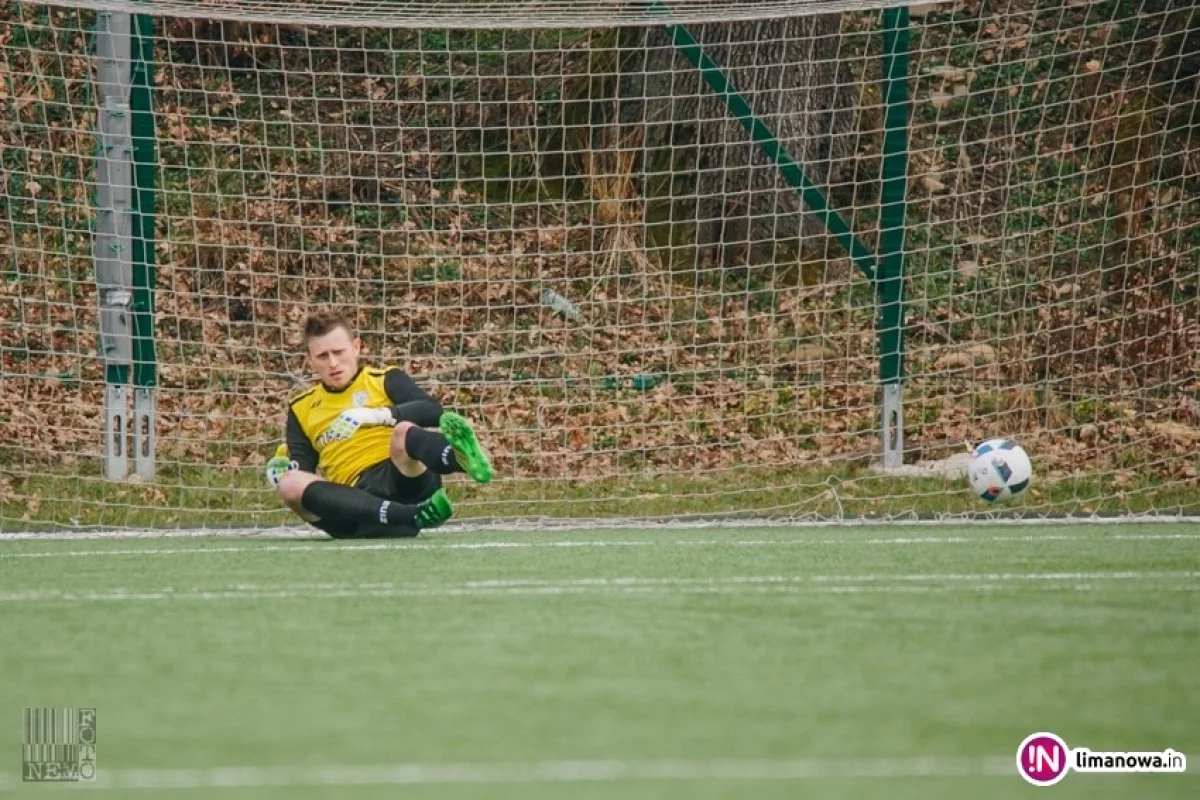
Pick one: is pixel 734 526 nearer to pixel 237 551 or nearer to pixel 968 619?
pixel 237 551

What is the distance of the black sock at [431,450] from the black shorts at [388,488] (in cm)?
28

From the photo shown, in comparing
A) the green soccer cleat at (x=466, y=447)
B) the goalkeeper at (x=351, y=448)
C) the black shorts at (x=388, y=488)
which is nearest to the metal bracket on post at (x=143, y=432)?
the goalkeeper at (x=351, y=448)

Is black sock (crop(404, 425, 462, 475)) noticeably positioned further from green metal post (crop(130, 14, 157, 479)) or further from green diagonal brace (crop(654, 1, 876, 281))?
green diagonal brace (crop(654, 1, 876, 281))

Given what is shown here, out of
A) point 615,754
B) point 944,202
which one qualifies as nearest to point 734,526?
point 615,754

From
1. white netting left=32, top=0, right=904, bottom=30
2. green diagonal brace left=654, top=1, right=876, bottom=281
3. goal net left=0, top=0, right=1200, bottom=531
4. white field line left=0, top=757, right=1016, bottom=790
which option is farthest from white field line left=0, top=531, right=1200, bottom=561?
white field line left=0, top=757, right=1016, bottom=790

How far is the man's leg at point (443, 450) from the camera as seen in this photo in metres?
6.39

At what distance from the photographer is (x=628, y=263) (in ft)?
36.3

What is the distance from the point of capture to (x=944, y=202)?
41.0 ft

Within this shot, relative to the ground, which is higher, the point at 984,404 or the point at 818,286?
the point at 818,286

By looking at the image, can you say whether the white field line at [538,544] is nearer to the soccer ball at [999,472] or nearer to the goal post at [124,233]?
the soccer ball at [999,472]

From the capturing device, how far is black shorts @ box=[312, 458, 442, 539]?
6926mm

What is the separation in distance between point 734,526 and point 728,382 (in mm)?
2724

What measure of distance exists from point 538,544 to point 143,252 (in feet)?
9.60

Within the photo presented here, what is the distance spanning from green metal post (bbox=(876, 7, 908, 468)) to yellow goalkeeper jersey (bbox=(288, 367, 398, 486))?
8.79 ft
